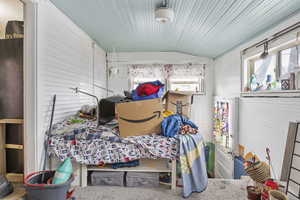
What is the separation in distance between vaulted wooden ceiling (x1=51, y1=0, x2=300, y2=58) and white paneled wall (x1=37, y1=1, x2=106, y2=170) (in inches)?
6.5

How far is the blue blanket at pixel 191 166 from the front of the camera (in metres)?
1.74

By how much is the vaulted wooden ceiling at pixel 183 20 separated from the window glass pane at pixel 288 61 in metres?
0.36

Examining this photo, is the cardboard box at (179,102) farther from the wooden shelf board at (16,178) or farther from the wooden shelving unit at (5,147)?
the wooden shelf board at (16,178)

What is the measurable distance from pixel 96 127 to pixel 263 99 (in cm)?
206

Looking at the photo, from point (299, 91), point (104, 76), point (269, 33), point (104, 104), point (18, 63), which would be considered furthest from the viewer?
point (104, 76)

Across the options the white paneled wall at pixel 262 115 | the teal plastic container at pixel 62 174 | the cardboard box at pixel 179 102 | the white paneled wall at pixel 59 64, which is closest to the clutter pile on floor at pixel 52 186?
the teal plastic container at pixel 62 174

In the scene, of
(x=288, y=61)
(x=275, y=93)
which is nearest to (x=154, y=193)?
(x=275, y=93)

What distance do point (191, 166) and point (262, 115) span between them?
126cm

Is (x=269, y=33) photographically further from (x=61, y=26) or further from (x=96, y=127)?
(x=61, y=26)

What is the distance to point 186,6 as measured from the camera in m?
1.99

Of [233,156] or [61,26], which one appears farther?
[233,156]

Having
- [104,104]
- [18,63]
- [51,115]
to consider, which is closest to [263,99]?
[104,104]

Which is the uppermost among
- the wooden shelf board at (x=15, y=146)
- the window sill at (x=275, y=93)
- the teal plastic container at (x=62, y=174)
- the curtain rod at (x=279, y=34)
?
the curtain rod at (x=279, y=34)

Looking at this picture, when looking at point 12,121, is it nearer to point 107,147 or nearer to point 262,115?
point 107,147
